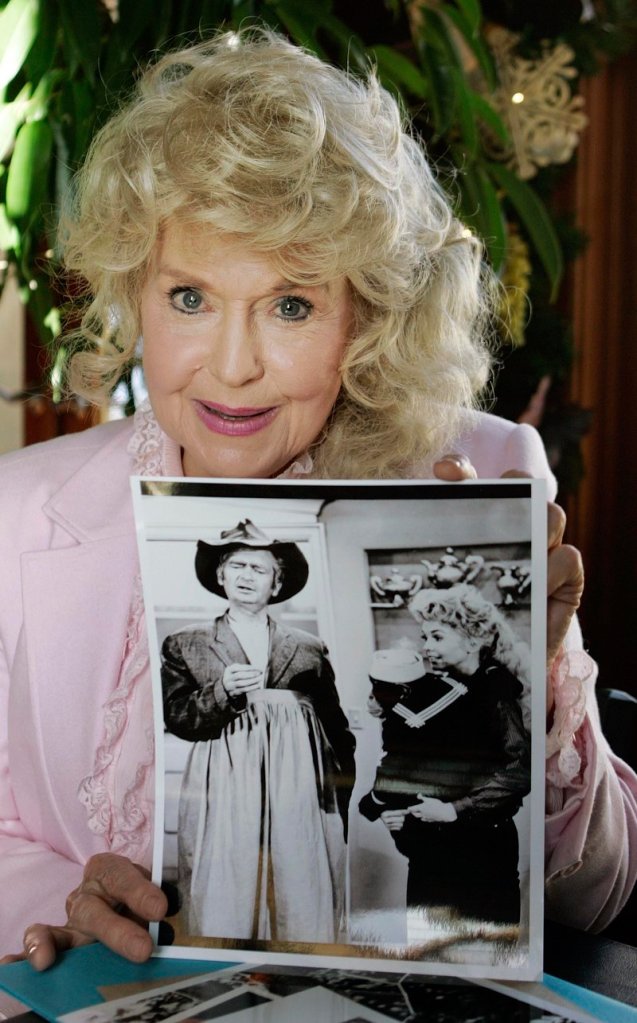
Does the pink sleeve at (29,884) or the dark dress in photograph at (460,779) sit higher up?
the dark dress in photograph at (460,779)

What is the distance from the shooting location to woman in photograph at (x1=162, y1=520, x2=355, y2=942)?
683 mm

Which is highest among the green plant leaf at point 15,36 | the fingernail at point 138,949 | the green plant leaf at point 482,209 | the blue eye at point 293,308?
the green plant leaf at point 15,36

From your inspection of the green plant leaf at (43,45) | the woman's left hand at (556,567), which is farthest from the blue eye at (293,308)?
the green plant leaf at (43,45)

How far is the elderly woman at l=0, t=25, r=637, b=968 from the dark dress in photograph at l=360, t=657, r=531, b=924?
168 millimetres

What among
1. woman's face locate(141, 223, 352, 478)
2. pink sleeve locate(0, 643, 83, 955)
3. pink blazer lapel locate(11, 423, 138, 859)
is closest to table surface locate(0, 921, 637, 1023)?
pink sleeve locate(0, 643, 83, 955)

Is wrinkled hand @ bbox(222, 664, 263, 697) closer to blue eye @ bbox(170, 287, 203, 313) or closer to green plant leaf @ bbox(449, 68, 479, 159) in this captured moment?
blue eye @ bbox(170, 287, 203, 313)

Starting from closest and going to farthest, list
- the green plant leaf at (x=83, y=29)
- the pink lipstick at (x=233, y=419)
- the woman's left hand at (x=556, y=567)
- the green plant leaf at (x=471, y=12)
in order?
the woman's left hand at (x=556, y=567) < the pink lipstick at (x=233, y=419) < the green plant leaf at (x=83, y=29) < the green plant leaf at (x=471, y=12)

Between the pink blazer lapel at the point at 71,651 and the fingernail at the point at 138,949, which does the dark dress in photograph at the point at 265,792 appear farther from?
the pink blazer lapel at the point at 71,651

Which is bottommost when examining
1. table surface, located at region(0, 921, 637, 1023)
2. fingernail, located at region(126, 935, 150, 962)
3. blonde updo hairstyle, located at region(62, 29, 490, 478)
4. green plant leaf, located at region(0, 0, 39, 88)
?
table surface, located at region(0, 921, 637, 1023)

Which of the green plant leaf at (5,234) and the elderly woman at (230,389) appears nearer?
the elderly woman at (230,389)

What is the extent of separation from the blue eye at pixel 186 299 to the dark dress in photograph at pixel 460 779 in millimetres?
448

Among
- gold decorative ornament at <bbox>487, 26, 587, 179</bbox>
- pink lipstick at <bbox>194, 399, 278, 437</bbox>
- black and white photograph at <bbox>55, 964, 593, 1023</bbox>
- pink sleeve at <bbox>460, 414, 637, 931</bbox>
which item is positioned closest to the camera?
black and white photograph at <bbox>55, 964, 593, 1023</bbox>

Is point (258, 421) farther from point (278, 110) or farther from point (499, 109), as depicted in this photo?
point (499, 109)

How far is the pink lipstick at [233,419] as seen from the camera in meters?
1.01
